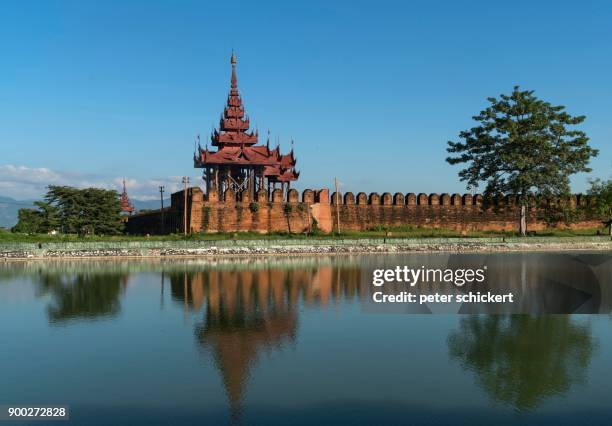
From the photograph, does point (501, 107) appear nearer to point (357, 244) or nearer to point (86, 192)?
point (357, 244)

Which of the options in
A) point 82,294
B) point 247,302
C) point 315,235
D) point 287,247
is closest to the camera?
point 247,302

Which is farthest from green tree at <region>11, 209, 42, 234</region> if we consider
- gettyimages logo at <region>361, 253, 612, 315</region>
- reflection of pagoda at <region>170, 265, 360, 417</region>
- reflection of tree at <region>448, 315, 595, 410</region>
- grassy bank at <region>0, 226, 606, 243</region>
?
reflection of tree at <region>448, 315, 595, 410</region>

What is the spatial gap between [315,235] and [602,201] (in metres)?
19.2

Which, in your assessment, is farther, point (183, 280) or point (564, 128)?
Result: point (564, 128)

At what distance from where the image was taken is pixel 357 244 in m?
31.8

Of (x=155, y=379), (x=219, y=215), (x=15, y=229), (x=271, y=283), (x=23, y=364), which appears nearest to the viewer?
(x=155, y=379)

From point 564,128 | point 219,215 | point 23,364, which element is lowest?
point 23,364

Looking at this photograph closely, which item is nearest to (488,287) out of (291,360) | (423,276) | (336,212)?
(423,276)

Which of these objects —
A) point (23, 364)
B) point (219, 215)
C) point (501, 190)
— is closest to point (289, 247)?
point (219, 215)

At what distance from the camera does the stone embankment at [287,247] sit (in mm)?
28219

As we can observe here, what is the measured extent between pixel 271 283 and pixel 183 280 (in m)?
2.98

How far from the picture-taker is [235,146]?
41.8 m

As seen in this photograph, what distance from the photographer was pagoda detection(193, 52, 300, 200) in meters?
39.1

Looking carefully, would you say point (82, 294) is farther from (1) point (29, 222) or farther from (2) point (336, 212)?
(1) point (29, 222)
